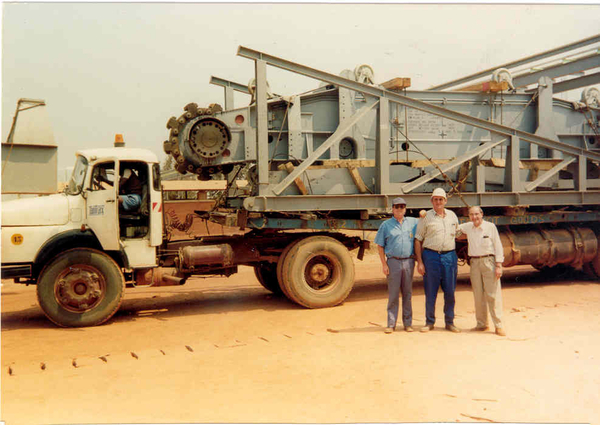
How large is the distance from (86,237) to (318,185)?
3865 mm

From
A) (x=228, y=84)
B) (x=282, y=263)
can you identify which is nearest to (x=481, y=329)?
(x=282, y=263)

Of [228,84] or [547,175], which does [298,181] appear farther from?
[547,175]

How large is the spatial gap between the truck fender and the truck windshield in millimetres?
691

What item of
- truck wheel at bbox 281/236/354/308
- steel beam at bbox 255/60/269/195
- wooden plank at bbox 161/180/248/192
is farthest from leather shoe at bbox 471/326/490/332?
wooden plank at bbox 161/180/248/192

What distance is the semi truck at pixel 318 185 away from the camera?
25.8 feet

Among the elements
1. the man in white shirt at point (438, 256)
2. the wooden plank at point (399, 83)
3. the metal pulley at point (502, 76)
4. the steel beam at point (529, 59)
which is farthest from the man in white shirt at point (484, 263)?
the steel beam at point (529, 59)

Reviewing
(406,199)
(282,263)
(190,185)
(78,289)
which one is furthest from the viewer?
(190,185)

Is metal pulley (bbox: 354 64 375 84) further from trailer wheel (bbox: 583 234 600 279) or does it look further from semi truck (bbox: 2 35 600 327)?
trailer wheel (bbox: 583 234 600 279)

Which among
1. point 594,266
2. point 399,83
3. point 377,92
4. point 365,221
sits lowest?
point 594,266

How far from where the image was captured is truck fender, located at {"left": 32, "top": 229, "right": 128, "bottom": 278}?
25.2 ft

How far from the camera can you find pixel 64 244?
786 cm

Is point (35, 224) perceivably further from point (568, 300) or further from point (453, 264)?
point (568, 300)

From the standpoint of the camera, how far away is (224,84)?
11.5 meters

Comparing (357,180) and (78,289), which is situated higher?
(357,180)
